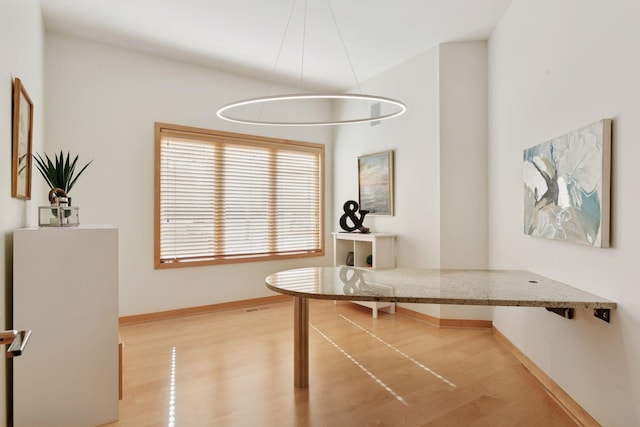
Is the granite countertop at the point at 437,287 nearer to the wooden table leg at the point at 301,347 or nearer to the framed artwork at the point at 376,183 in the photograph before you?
the wooden table leg at the point at 301,347

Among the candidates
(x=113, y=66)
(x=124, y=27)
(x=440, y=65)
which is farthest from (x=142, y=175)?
(x=440, y=65)

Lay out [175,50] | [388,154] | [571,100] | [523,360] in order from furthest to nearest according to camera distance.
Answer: [388,154], [175,50], [523,360], [571,100]

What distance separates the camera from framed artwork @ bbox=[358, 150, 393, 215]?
4.34 m

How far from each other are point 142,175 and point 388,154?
2.76m

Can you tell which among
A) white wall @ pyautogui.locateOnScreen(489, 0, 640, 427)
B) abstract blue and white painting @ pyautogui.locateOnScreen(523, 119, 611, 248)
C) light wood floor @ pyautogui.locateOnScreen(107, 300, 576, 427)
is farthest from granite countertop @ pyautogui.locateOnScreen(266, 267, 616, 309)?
light wood floor @ pyautogui.locateOnScreen(107, 300, 576, 427)

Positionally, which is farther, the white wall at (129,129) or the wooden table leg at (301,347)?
the white wall at (129,129)

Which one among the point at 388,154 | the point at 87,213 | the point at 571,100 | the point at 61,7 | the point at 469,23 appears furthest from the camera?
the point at 388,154

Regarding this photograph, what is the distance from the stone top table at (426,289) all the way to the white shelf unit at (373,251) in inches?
56.2

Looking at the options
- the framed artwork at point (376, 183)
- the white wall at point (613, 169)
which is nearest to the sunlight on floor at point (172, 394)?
the white wall at point (613, 169)

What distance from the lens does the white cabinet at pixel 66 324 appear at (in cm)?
189

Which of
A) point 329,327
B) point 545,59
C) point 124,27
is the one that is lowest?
point 329,327

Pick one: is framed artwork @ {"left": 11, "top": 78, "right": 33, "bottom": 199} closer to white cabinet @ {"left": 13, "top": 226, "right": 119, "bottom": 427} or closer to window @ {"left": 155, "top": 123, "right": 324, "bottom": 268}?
white cabinet @ {"left": 13, "top": 226, "right": 119, "bottom": 427}

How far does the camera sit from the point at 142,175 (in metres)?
3.90

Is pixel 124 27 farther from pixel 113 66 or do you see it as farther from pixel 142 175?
pixel 142 175
